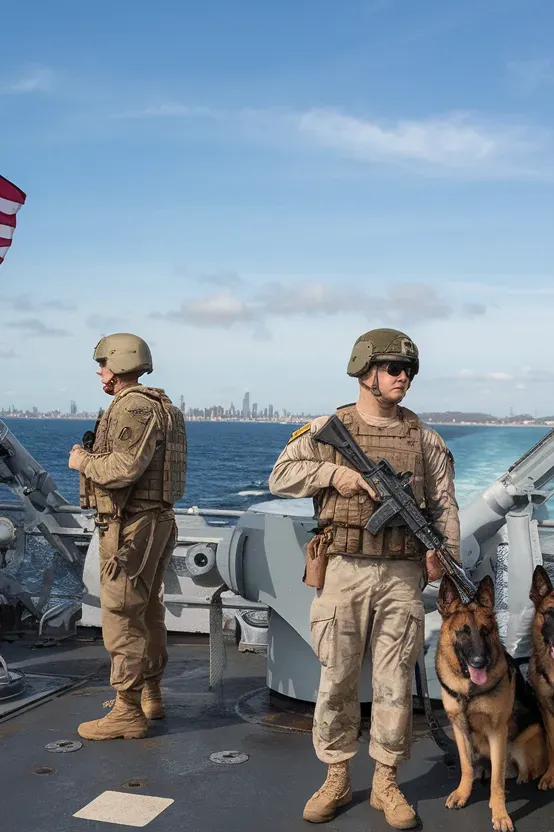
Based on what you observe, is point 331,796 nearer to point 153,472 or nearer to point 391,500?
point 391,500

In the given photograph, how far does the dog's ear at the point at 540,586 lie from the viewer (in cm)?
366

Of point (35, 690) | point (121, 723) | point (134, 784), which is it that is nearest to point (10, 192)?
point (35, 690)

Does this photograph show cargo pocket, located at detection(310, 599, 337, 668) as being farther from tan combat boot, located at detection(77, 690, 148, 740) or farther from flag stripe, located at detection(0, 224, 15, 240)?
flag stripe, located at detection(0, 224, 15, 240)

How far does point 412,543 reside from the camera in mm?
3549

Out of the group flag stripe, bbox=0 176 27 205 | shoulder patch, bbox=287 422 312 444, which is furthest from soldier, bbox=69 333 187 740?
flag stripe, bbox=0 176 27 205

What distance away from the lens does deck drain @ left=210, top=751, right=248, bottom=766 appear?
13.2 feet

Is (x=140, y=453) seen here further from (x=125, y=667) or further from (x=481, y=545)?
(x=481, y=545)

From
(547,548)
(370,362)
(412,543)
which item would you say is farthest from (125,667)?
(547,548)

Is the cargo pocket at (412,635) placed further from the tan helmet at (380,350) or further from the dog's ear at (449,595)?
the tan helmet at (380,350)

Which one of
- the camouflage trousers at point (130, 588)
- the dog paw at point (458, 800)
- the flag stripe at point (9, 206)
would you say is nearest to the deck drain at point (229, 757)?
the camouflage trousers at point (130, 588)

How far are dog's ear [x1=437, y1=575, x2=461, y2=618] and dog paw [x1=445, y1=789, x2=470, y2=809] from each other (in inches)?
28.0

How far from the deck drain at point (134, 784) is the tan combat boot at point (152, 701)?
0.89m

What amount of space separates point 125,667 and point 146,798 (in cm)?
92

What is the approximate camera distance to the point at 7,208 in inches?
286
